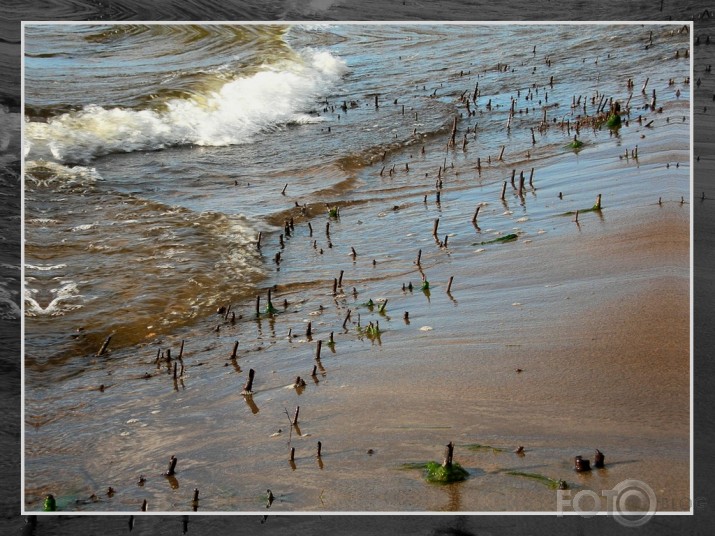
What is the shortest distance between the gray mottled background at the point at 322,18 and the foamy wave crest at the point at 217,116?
66 cm

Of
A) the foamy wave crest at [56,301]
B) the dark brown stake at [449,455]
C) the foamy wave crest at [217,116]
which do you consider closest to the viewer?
the dark brown stake at [449,455]

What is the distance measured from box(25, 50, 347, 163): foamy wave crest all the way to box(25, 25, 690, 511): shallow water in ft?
0.05

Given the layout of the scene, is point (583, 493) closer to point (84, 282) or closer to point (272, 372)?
point (272, 372)

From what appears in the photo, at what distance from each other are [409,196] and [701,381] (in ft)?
7.47

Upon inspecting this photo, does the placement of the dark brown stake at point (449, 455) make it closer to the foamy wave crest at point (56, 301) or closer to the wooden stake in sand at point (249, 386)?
the wooden stake in sand at point (249, 386)

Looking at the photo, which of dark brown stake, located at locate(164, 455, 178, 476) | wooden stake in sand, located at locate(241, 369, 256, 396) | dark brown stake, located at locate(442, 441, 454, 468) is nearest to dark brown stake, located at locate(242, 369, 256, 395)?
wooden stake in sand, located at locate(241, 369, 256, 396)

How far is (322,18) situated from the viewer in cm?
380

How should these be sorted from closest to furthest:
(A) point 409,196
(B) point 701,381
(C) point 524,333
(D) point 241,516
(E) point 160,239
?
(D) point 241,516 < (B) point 701,381 < (C) point 524,333 < (E) point 160,239 < (A) point 409,196

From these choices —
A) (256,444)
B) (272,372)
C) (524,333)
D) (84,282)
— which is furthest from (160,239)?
(524,333)

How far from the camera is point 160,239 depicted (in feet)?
15.4

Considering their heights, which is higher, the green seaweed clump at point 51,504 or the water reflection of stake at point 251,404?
the water reflection of stake at point 251,404

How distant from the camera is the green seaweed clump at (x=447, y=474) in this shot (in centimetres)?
327

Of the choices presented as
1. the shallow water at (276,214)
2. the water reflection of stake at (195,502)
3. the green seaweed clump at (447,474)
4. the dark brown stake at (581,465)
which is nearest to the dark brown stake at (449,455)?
the green seaweed clump at (447,474)

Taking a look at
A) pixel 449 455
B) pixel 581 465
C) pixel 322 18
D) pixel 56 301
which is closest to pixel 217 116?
pixel 322 18
